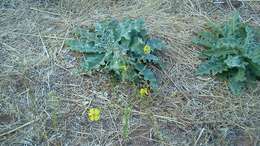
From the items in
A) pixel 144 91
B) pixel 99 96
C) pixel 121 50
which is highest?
pixel 121 50

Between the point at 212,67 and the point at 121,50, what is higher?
the point at 121,50

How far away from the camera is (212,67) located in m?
2.82

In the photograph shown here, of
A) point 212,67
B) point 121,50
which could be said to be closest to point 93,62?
point 121,50

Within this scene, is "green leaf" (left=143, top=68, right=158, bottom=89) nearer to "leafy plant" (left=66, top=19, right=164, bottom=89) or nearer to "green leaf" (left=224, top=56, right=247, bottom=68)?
"leafy plant" (left=66, top=19, right=164, bottom=89)

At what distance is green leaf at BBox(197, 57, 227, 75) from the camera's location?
2.79 metres

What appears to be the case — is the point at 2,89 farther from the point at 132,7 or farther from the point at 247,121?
the point at 247,121

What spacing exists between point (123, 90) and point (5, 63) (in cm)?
74

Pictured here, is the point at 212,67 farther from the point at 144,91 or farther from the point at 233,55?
the point at 144,91

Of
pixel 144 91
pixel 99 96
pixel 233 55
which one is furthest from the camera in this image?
pixel 233 55

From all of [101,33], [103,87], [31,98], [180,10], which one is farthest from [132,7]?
[31,98]

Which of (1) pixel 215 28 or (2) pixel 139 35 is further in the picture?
(1) pixel 215 28

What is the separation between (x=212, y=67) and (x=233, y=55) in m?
0.14

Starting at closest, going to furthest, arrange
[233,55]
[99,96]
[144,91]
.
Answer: [144,91] < [99,96] < [233,55]

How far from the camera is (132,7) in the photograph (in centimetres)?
329
